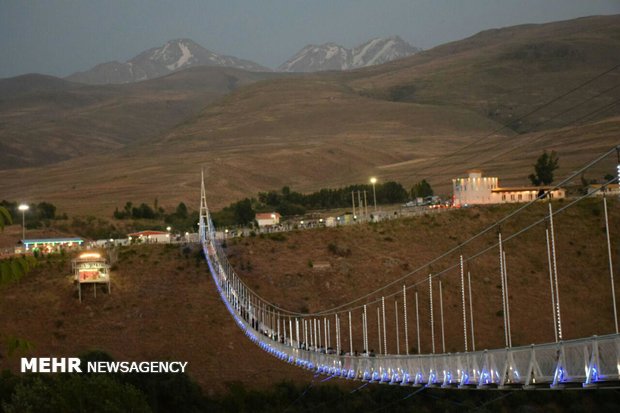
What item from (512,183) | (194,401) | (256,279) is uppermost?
(512,183)

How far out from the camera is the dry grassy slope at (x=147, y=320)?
63.6 m

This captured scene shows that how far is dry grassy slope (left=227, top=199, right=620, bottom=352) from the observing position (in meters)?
68.6

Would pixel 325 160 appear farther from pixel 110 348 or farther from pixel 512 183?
pixel 110 348

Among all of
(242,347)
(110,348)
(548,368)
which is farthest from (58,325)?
(548,368)

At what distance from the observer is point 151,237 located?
90.5 m

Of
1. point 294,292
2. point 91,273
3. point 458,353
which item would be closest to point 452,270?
point 294,292

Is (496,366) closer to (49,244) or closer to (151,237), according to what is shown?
(49,244)

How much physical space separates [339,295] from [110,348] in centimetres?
1447

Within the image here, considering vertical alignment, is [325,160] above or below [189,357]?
above

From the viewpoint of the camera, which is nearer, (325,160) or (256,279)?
(256,279)

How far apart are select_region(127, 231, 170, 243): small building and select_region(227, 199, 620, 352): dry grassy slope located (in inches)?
284

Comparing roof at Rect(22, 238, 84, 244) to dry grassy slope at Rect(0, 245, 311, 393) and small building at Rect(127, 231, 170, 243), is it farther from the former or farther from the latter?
dry grassy slope at Rect(0, 245, 311, 393)

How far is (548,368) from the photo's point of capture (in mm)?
22688

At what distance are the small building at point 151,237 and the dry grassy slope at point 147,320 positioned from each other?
6.42 meters
